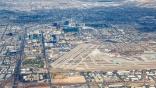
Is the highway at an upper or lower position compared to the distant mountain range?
lower

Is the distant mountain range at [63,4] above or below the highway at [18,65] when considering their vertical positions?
above

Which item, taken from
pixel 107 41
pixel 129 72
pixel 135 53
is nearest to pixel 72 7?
pixel 107 41

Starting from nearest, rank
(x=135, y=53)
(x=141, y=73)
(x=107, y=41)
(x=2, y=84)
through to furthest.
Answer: (x=2, y=84), (x=141, y=73), (x=135, y=53), (x=107, y=41)

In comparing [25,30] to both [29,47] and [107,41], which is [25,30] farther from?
[107,41]

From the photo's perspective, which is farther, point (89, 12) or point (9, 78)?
point (89, 12)

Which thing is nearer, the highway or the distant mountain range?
the highway

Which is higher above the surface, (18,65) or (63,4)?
(63,4)

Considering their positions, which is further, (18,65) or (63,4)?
(63,4)

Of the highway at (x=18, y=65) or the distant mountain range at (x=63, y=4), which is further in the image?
the distant mountain range at (x=63, y=4)

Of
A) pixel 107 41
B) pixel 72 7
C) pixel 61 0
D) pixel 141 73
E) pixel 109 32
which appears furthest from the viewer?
pixel 61 0

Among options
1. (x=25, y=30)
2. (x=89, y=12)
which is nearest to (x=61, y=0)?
(x=89, y=12)
